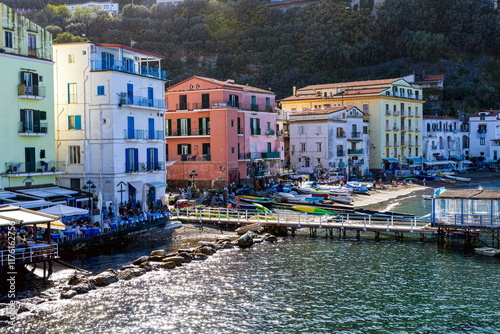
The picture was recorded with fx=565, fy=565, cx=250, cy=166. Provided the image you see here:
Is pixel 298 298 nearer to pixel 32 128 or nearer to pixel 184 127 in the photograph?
pixel 32 128

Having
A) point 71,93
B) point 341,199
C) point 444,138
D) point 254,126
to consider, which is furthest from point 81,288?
point 444,138

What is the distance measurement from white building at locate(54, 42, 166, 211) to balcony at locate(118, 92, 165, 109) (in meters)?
0.08

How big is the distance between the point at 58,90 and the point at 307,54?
327 ft

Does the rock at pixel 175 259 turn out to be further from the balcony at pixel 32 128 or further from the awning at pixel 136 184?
the awning at pixel 136 184

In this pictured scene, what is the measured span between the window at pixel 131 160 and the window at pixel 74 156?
12.4 feet

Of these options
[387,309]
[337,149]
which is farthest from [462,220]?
[337,149]

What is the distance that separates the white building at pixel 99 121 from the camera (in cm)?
4478

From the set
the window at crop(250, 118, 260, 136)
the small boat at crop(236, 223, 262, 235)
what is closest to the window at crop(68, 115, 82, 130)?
the small boat at crop(236, 223, 262, 235)

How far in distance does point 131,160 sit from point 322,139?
37.0 metres

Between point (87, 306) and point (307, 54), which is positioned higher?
point (307, 54)

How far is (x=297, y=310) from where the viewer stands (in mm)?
24828

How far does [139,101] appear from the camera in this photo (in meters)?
47.2

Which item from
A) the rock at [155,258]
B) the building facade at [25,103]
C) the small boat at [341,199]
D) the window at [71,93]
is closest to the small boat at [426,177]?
the small boat at [341,199]

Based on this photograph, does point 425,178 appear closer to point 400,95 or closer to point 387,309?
point 400,95
